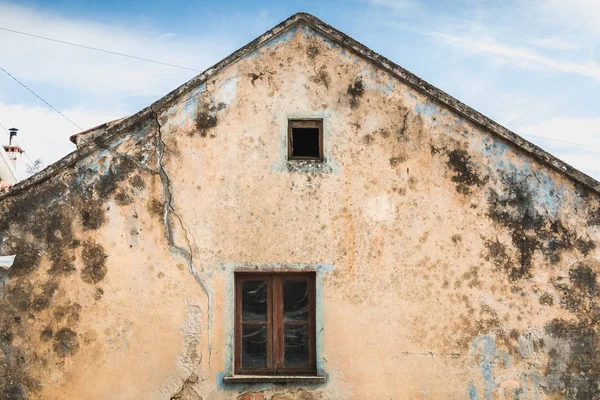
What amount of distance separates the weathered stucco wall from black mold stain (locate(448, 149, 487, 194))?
15mm

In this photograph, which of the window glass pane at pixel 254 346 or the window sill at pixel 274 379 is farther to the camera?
the window glass pane at pixel 254 346

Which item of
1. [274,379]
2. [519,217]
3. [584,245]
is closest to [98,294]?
[274,379]


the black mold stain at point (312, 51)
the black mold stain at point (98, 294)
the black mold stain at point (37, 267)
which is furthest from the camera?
the black mold stain at point (312, 51)

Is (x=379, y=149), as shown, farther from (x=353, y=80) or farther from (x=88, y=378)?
(x=88, y=378)

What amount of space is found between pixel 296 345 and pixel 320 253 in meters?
1.03

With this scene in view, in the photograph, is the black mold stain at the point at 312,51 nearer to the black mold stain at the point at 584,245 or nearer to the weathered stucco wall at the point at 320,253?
the weathered stucco wall at the point at 320,253

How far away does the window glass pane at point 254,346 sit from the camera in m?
7.03

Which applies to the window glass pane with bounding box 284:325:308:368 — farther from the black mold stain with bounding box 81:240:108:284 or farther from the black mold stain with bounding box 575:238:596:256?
the black mold stain with bounding box 575:238:596:256

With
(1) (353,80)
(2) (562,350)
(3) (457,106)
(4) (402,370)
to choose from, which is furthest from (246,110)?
(2) (562,350)

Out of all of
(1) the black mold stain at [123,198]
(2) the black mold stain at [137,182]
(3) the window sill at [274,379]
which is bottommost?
(3) the window sill at [274,379]

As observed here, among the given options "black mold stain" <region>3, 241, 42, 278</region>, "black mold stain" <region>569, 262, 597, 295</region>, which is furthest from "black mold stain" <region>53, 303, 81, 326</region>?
"black mold stain" <region>569, 262, 597, 295</region>

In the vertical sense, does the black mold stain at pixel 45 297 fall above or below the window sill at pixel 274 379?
above

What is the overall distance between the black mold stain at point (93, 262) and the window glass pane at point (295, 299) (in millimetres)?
1956

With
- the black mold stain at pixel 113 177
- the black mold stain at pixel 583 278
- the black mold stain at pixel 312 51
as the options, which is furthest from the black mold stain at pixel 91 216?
the black mold stain at pixel 583 278
